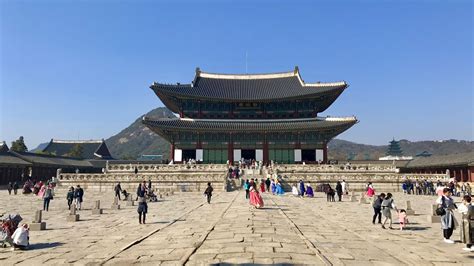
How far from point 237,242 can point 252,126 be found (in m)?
36.1

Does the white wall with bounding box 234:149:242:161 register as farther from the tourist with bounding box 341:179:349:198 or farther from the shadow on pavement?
the shadow on pavement

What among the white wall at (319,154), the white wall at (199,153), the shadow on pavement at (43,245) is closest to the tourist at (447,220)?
the shadow on pavement at (43,245)

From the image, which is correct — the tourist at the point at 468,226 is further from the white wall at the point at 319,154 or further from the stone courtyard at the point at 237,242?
the white wall at the point at 319,154

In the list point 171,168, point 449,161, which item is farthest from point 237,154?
point 449,161

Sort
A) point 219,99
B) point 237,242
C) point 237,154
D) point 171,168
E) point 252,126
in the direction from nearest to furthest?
point 237,242
point 171,168
point 252,126
point 237,154
point 219,99

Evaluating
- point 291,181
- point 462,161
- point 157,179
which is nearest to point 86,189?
point 157,179

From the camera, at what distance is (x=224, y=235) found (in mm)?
10570

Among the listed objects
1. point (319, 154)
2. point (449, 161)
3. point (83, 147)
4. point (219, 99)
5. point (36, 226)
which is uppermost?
point (219, 99)

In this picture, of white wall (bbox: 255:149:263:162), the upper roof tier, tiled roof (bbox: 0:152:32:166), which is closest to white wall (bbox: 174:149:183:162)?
the upper roof tier

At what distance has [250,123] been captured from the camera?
4706 cm

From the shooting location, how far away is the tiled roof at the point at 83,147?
73.7 m

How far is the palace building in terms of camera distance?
148 feet

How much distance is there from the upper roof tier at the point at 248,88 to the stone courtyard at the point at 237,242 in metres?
33.3

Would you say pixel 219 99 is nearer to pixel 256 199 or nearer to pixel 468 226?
pixel 256 199
